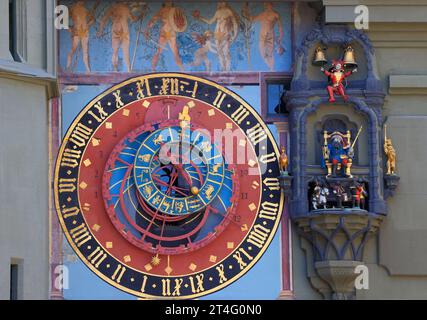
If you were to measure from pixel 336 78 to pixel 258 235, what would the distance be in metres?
2.00

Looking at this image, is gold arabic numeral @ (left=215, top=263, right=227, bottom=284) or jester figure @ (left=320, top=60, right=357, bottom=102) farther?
jester figure @ (left=320, top=60, right=357, bottom=102)

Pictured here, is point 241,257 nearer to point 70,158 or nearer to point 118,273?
point 118,273

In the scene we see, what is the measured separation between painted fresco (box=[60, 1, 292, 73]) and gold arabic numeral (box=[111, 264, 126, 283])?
2.32 meters

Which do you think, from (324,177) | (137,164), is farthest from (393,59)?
(137,164)

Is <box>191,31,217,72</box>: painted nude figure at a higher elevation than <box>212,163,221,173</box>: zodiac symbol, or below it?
higher

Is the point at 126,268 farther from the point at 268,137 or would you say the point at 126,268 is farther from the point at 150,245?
the point at 268,137

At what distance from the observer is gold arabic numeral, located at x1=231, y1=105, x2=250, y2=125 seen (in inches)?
973

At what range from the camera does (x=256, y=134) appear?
24719 millimetres

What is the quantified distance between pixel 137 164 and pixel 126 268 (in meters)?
1.19

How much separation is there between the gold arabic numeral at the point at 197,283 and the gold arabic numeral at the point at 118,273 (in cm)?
78

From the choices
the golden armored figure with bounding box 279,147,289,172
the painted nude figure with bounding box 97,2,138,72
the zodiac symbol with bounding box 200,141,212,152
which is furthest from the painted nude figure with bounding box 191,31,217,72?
the golden armored figure with bounding box 279,147,289,172

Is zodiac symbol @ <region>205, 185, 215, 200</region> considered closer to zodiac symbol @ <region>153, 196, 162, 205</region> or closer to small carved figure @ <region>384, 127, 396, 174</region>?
zodiac symbol @ <region>153, 196, 162, 205</region>

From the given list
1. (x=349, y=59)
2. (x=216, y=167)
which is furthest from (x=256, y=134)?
(x=349, y=59)

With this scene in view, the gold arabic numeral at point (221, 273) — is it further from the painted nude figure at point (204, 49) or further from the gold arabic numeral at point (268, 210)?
the painted nude figure at point (204, 49)
